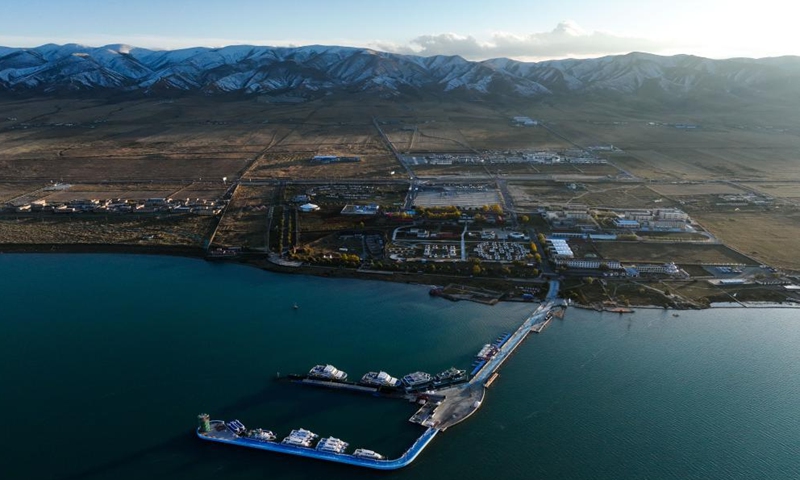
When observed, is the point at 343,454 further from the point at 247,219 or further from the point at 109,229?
the point at 109,229

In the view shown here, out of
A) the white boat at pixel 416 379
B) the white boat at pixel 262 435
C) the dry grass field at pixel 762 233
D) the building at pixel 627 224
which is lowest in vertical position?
the white boat at pixel 262 435

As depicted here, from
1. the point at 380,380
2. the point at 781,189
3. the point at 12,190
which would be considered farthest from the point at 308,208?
the point at 781,189

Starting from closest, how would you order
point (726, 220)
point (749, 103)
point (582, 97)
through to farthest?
point (726, 220), point (749, 103), point (582, 97)

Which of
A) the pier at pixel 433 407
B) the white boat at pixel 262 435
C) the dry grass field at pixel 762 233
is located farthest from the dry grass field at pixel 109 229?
the dry grass field at pixel 762 233

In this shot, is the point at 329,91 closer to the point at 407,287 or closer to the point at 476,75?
the point at 476,75

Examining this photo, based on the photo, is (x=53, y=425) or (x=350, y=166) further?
(x=350, y=166)

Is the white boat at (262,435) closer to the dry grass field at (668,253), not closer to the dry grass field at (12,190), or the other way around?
the dry grass field at (668,253)

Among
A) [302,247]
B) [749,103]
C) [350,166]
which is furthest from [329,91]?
[302,247]
